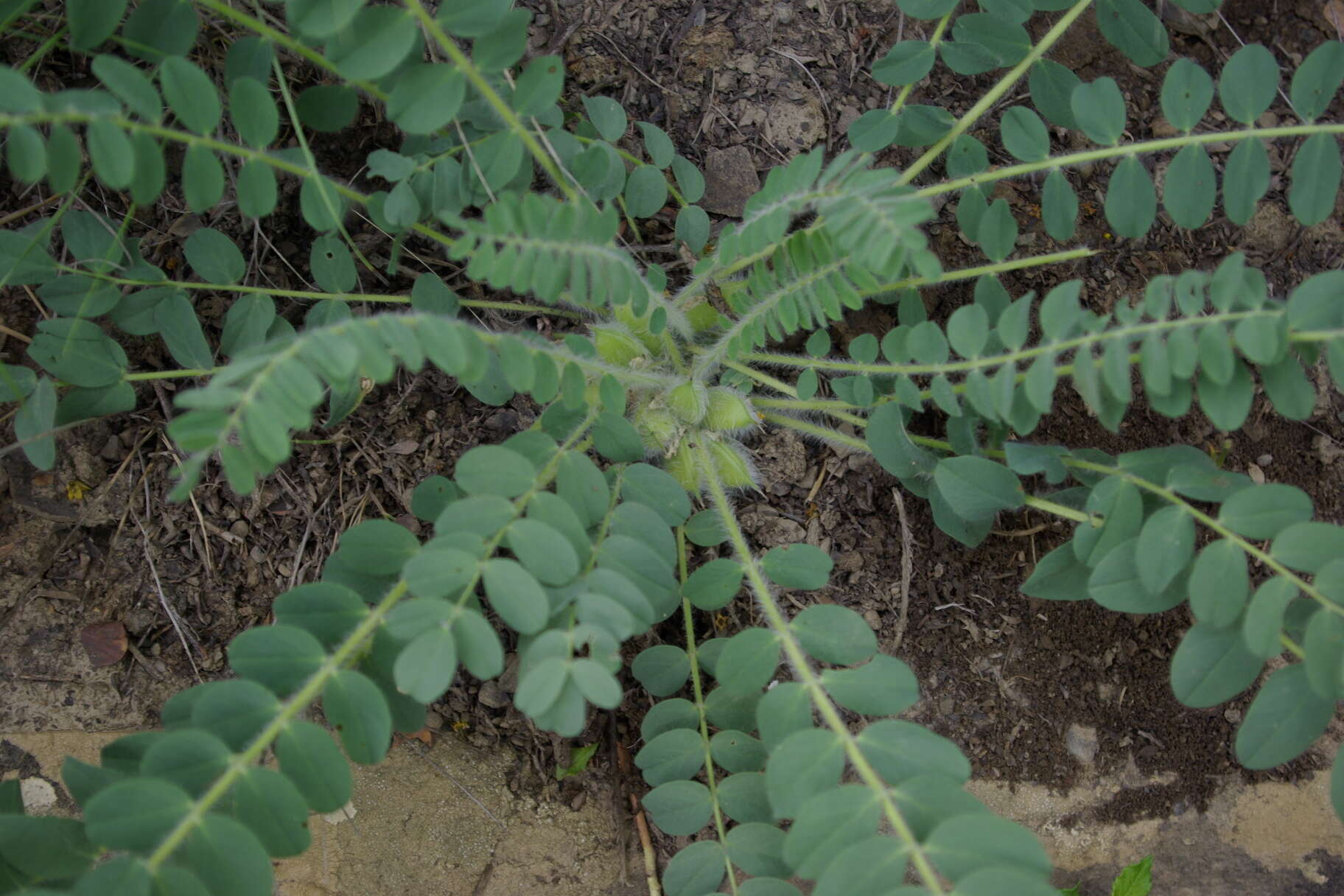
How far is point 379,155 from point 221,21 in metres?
0.77

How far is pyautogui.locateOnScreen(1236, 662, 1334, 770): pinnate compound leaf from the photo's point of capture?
1.88m

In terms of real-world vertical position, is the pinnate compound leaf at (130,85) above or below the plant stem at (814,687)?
above

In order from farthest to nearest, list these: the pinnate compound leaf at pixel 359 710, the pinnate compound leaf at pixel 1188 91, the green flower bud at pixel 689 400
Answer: the green flower bud at pixel 689 400, the pinnate compound leaf at pixel 1188 91, the pinnate compound leaf at pixel 359 710

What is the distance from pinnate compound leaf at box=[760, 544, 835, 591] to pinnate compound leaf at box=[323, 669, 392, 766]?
0.96 meters

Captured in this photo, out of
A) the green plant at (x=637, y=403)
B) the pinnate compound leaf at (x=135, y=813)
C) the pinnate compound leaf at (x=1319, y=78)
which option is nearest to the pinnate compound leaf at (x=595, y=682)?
the green plant at (x=637, y=403)

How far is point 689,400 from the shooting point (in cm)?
261

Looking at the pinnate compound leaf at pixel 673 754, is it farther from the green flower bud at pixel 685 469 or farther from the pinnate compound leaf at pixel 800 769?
the green flower bud at pixel 685 469

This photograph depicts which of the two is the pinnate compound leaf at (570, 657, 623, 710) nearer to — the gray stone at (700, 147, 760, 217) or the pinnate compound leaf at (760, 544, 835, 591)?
the pinnate compound leaf at (760, 544, 835, 591)

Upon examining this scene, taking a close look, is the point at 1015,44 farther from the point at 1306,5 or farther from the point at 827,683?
the point at 827,683

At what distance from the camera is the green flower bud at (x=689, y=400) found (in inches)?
103

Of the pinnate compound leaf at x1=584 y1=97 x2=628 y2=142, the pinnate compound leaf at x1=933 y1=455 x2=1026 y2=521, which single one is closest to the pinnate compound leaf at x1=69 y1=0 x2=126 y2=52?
the pinnate compound leaf at x1=584 y1=97 x2=628 y2=142

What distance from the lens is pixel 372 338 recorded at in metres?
1.61

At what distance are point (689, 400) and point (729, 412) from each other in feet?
0.42

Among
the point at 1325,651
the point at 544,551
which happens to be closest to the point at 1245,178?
the point at 1325,651
